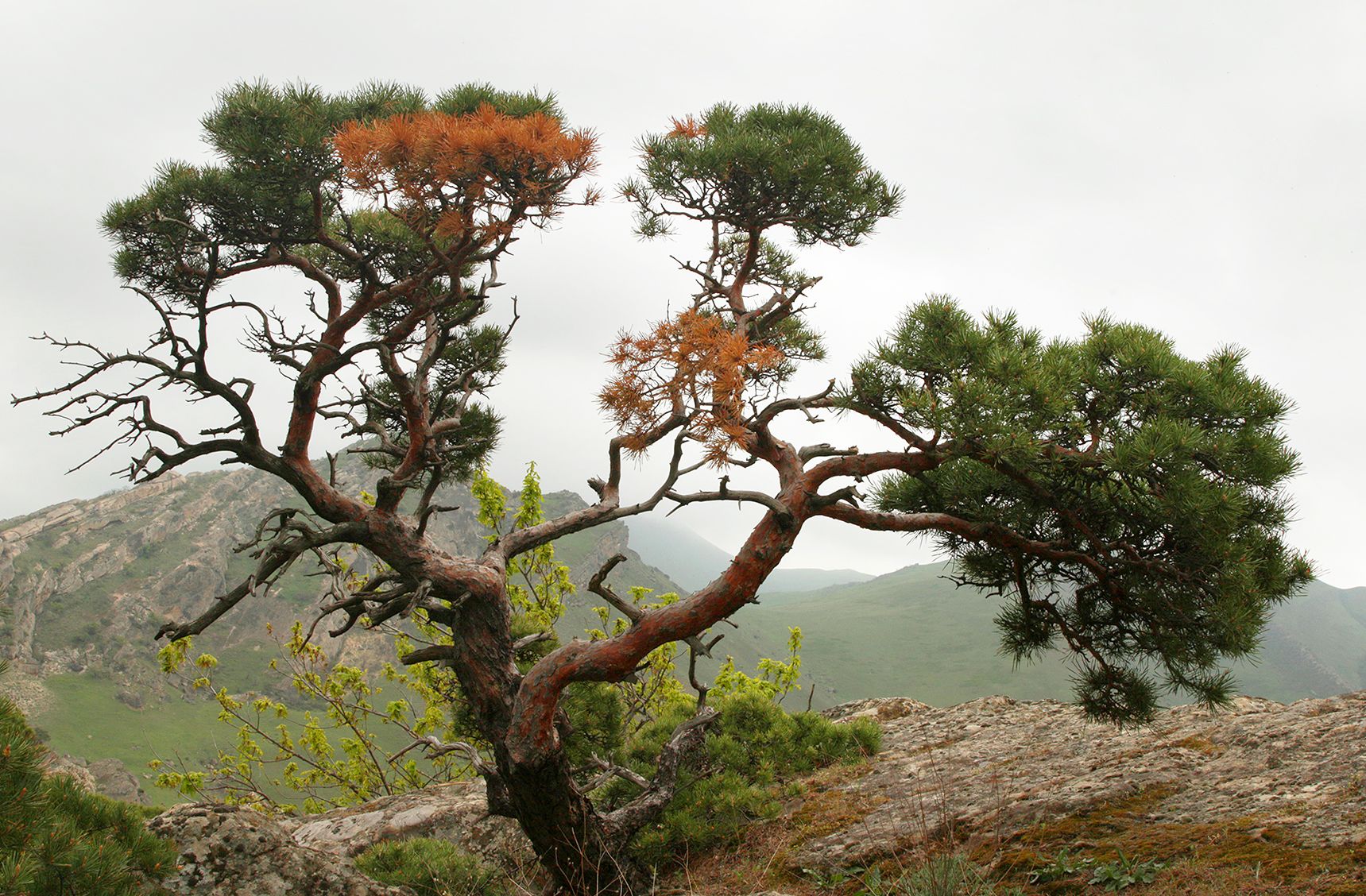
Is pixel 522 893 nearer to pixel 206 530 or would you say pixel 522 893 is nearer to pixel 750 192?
pixel 750 192

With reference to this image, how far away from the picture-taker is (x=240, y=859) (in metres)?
5.42

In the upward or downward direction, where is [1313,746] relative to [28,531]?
downward

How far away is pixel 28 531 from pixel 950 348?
3403 inches

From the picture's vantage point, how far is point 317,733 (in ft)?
41.3

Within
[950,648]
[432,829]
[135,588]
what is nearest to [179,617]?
[135,588]

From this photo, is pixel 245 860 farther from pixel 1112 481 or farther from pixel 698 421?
pixel 1112 481

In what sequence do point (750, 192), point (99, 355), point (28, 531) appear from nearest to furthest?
1. point (99, 355)
2. point (750, 192)
3. point (28, 531)

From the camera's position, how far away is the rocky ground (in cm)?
441

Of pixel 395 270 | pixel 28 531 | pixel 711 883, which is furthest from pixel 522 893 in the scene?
pixel 28 531

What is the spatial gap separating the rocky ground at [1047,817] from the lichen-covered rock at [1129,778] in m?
0.02

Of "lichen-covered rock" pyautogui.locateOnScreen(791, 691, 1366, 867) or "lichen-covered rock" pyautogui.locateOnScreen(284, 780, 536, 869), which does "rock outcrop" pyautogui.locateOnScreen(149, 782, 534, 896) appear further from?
"lichen-covered rock" pyautogui.locateOnScreen(791, 691, 1366, 867)

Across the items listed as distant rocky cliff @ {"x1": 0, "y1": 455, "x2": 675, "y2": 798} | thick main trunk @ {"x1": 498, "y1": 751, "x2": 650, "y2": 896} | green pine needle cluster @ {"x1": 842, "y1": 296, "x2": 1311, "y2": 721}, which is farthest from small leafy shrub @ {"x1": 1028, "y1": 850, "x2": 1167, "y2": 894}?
distant rocky cliff @ {"x1": 0, "y1": 455, "x2": 675, "y2": 798}

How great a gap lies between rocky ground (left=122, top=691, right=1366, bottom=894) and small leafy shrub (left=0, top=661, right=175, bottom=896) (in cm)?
212

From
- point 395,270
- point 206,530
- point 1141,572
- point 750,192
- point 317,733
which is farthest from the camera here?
point 206,530
